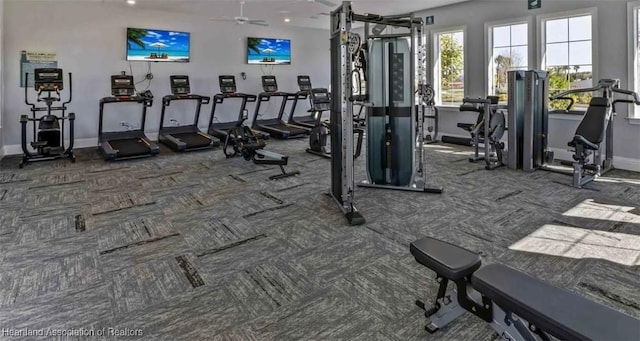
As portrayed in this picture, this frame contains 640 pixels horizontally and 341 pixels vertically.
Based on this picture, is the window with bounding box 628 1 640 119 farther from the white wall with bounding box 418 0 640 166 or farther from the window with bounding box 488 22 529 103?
the window with bounding box 488 22 529 103

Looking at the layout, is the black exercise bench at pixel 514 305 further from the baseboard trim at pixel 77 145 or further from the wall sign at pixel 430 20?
the baseboard trim at pixel 77 145

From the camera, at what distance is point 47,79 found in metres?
6.66

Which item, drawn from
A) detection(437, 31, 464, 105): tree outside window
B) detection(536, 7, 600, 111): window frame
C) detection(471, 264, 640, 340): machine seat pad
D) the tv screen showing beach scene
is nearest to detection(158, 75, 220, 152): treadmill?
the tv screen showing beach scene

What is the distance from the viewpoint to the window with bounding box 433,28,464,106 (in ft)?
26.8

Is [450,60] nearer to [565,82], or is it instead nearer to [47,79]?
[565,82]

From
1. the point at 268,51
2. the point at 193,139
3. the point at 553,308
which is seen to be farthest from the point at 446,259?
the point at 268,51

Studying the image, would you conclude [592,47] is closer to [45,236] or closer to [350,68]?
[350,68]

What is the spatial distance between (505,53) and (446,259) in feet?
22.0

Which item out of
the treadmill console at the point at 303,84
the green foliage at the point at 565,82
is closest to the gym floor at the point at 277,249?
the green foliage at the point at 565,82

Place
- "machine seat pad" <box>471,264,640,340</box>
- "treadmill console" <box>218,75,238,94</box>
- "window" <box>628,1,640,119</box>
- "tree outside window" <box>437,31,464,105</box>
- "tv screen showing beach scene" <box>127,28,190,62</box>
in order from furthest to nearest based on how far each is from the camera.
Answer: "treadmill console" <box>218,75,238,94</box> → "tv screen showing beach scene" <box>127,28,190,62</box> → "tree outside window" <box>437,31,464,105</box> → "window" <box>628,1,640,119</box> → "machine seat pad" <box>471,264,640,340</box>

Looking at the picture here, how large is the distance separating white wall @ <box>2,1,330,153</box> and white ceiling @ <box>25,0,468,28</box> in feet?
1.37

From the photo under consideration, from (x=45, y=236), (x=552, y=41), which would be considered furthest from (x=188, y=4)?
(x=552, y=41)

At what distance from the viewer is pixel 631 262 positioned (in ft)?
9.26

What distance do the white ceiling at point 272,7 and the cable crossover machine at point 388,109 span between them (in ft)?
10.0
